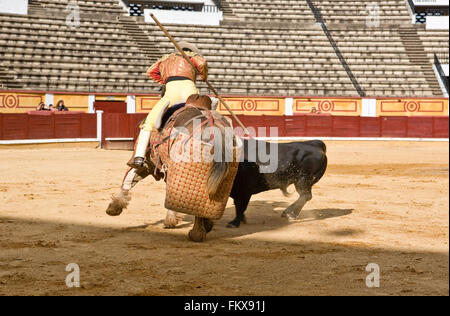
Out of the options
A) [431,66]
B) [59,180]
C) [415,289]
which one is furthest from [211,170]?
[431,66]

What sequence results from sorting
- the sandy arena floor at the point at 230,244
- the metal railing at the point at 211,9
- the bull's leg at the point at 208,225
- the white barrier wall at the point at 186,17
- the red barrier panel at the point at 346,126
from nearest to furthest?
the sandy arena floor at the point at 230,244
the bull's leg at the point at 208,225
the red barrier panel at the point at 346,126
the white barrier wall at the point at 186,17
the metal railing at the point at 211,9

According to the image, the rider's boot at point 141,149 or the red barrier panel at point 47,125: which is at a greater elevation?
the red barrier panel at point 47,125

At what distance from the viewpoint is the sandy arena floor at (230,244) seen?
2646 mm

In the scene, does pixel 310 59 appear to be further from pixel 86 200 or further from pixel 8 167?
pixel 86 200

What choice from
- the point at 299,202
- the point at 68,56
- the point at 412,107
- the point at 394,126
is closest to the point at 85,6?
the point at 68,56

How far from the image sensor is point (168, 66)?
4.03 m

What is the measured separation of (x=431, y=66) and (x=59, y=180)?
15.8 meters

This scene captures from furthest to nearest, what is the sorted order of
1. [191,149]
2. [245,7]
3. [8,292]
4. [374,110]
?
1. [245,7]
2. [374,110]
3. [191,149]
4. [8,292]

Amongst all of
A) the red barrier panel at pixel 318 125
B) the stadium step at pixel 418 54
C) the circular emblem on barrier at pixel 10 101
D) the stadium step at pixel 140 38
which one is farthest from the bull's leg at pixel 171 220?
the stadium step at pixel 418 54

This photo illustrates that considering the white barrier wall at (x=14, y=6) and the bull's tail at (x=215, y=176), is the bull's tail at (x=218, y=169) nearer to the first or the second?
the bull's tail at (x=215, y=176)

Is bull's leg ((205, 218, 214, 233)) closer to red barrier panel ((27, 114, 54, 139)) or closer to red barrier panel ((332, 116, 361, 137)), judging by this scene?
red barrier panel ((27, 114, 54, 139))

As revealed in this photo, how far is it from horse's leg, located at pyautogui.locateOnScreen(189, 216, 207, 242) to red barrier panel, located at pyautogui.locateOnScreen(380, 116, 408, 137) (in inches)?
582

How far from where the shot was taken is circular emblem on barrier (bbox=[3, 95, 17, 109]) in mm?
15062

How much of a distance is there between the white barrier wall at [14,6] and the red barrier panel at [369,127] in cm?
1070
